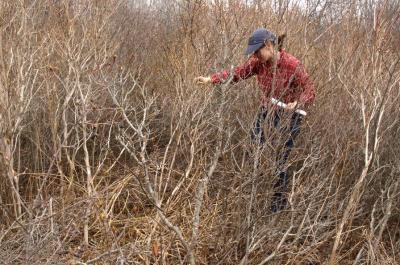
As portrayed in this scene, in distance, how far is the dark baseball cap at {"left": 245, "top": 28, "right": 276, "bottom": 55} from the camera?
310 cm

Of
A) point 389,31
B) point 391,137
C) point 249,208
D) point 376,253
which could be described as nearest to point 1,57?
point 249,208

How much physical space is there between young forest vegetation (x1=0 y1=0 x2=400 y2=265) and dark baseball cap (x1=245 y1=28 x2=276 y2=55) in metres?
0.18

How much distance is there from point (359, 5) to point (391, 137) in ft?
4.22

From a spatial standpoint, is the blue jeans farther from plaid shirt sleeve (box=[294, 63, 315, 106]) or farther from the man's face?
the man's face

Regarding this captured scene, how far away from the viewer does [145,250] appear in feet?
9.54

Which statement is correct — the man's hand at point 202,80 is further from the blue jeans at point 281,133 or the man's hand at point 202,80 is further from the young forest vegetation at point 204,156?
the blue jeans at point 281,133

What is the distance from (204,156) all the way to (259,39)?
3.28ft

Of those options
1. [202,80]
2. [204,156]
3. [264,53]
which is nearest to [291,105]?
[264,53]

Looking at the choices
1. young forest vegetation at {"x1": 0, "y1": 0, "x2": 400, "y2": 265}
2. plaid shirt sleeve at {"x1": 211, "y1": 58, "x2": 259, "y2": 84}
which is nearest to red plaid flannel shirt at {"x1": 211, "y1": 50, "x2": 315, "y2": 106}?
plaid shirt sleeve at {"x1": 211, "y1": 58, "x2": 259, "y2": 84}

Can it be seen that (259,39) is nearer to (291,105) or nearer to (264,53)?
(264,53)

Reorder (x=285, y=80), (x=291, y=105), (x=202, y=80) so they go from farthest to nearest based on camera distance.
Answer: (x=202, y=80)
(x=285, y=80)
(x=291, y=105)

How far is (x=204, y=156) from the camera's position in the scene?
3.53 metres

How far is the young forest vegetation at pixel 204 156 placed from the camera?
2.88 metres

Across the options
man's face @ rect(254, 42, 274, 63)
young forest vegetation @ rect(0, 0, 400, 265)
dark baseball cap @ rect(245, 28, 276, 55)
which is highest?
dark baseball cap @ rect(245, 28, 276, 55)
